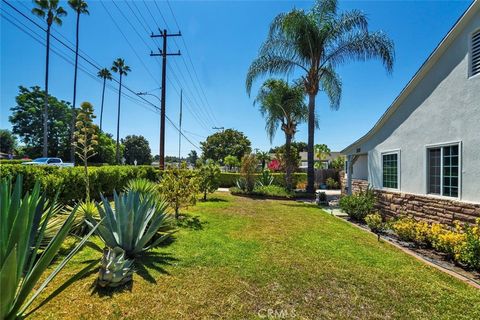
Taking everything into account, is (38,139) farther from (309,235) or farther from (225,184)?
(309,235)

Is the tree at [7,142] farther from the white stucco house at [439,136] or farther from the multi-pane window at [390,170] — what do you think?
the white stucco house at [439,136]

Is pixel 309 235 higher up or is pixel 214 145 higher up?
pixel 214 145

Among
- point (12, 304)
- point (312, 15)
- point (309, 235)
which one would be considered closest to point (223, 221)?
point (309, 235)

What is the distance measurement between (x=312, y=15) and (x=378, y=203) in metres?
11.0

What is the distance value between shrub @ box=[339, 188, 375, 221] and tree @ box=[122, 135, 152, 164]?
64500mm

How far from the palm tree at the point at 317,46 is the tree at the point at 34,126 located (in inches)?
1757

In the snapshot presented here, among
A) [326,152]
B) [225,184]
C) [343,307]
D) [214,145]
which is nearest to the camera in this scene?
[343,307]

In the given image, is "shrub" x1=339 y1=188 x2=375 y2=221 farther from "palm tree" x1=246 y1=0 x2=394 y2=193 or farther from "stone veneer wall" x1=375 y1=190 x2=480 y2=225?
"palm tree" x1=246 y1=0 x2=394 y2=193

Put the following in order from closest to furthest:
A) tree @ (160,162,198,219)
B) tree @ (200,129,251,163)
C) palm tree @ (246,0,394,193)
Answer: tree @ (160,162,198,219) → palm tree @ (246,0,394,193) → tree @ (200,129,251,163)

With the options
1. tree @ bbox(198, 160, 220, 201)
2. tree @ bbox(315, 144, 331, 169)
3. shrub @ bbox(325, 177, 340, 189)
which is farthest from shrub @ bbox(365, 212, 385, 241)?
tree @ bbox(315, 144, 331, 169)

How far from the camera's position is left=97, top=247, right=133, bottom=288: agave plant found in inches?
146

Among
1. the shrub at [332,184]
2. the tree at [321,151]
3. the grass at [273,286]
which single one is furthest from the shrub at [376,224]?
the tree at [321,151]

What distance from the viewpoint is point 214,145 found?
205 ft

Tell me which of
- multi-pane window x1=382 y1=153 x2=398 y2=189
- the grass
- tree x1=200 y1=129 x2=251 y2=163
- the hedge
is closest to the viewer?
the grass
